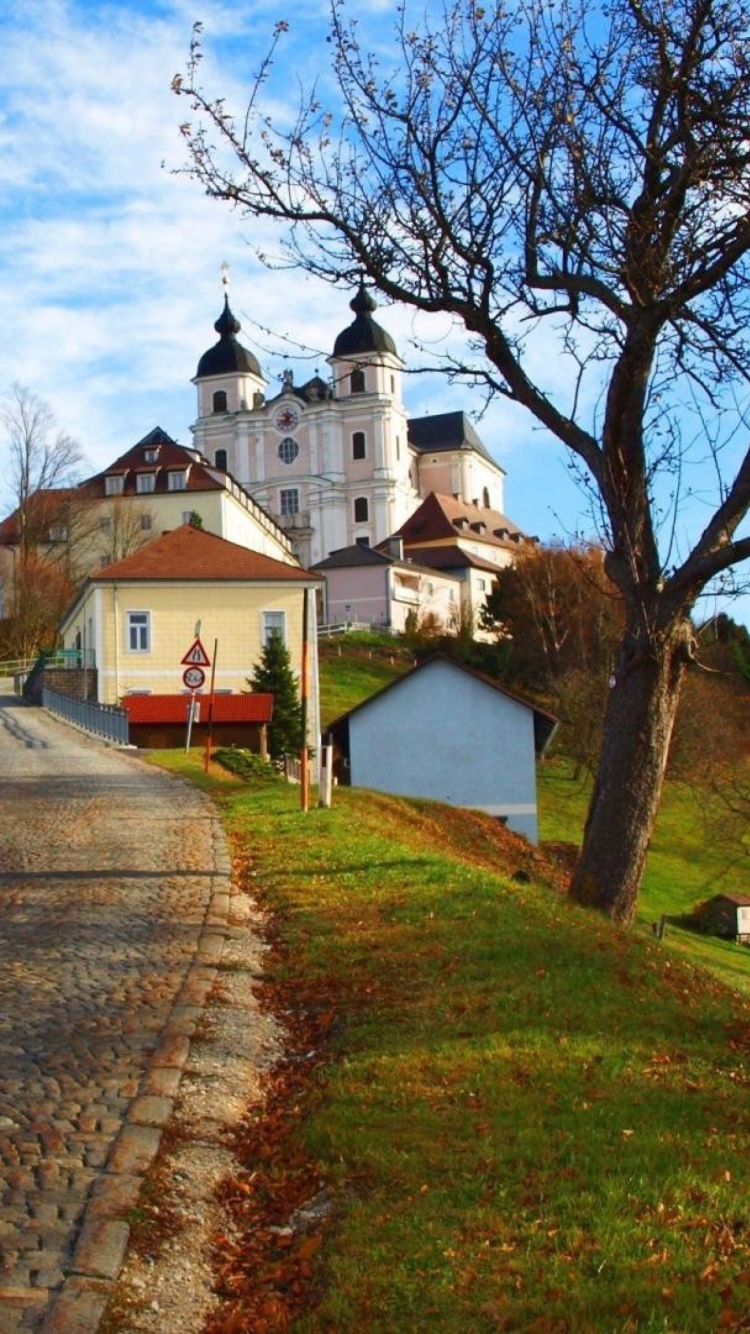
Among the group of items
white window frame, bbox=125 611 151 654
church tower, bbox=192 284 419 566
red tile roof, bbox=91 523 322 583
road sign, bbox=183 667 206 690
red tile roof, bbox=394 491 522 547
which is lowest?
road sign, bbox=183 667 206 690

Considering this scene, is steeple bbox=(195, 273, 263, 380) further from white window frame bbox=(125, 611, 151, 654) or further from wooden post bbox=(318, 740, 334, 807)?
wooden post bbox=(318, 740, 334, 807)

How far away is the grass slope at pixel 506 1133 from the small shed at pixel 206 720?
35.6 m

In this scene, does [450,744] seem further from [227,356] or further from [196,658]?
[227,356]

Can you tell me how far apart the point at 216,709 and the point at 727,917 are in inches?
671

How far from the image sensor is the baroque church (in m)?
120

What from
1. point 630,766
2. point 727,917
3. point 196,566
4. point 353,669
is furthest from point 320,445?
point 630,766

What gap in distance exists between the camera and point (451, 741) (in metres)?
43.0

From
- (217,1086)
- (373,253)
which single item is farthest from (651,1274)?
(373,253)

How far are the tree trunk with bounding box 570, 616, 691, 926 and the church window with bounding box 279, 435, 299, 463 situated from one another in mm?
111870

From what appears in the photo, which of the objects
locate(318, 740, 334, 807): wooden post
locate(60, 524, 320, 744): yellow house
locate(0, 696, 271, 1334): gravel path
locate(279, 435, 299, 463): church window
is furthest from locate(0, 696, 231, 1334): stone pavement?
locate(279, 435, 299, 463): church window

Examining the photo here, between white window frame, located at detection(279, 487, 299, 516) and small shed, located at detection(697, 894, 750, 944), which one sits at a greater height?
white window frame, located at detection(279, 487, 299, 516)

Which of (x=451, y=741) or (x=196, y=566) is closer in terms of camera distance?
(x=451, y=741)

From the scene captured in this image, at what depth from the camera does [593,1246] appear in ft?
15.3

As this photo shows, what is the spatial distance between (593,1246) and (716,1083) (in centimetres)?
216
